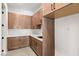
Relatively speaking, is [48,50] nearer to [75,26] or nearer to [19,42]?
[75,26]

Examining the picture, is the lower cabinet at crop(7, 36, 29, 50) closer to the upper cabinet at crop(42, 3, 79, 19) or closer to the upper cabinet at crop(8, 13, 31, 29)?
the upper cabinet at crop(8, 13, 31, 29)

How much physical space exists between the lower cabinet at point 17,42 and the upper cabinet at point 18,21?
686 millimetres

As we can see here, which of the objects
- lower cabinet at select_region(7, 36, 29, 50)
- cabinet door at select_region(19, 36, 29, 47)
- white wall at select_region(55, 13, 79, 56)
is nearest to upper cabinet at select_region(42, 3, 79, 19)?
white wall at select_region(55, 13, 79, 56)

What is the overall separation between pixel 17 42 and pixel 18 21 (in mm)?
1230

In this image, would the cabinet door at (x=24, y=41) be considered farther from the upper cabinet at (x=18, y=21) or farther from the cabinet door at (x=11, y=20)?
the cabinet door at (x=11, y=20)

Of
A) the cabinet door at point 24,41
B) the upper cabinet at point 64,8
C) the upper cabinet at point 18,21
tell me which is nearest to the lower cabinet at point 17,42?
the cabinet door at point 24,41

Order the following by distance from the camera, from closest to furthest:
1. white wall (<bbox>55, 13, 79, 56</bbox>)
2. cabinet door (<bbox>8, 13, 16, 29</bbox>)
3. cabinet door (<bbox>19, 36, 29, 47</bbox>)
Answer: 1. white wall (<bbox>55, 13, 79, 56</bbox>)
2. cabinet door (<bbox>8, 13, 16, 29</bbox>)
3. cabinet door (<bbox>19, 36, 29, 47</bbox>)

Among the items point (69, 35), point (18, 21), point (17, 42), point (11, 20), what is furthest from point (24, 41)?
point (69, 35)

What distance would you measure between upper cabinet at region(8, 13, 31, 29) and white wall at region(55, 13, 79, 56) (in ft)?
10.6

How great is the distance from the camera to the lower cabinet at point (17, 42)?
442 centimetres

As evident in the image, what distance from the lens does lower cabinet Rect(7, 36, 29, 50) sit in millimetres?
4418

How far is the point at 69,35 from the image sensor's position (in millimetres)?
1871

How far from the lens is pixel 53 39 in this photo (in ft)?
8.57

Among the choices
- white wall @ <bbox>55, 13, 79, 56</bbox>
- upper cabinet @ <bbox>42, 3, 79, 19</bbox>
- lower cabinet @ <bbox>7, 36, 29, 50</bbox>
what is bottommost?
lower cabinet @ <bbox>7, 36, 29, 50</bbox>
